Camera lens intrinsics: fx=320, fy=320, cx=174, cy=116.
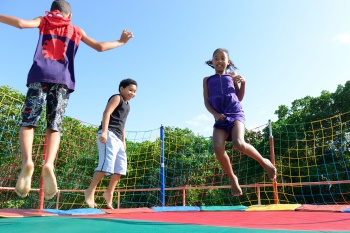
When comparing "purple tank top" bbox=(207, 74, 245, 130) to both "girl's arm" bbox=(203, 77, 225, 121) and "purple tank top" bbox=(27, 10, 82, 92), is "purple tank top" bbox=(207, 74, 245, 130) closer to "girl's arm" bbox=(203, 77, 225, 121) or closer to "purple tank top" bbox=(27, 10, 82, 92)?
"girl's arm" bbox=(203, 77, 225, 121)

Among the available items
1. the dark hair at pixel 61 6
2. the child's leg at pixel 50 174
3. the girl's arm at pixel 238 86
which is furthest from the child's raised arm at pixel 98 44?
the girl's arm at pixel 238 86

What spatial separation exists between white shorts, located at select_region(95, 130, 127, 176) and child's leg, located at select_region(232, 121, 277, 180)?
1.29m

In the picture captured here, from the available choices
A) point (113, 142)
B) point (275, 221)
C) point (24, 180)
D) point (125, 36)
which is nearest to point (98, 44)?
point (125, 36)

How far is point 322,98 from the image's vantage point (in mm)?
16750

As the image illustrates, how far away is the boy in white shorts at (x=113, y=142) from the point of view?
10.4 ft

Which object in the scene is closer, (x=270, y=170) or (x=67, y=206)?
(x=270, y=170)

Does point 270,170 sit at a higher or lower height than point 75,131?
lower

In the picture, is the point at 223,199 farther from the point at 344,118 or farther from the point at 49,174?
the point at 49,174

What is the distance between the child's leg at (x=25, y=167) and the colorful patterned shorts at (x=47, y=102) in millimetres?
67

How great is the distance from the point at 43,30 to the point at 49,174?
1020mm

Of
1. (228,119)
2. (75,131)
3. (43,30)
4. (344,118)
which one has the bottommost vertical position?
(228,119)

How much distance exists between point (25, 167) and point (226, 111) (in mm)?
1770

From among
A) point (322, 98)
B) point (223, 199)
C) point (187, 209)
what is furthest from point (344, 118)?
point (187, 209)

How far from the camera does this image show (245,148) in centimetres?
268
